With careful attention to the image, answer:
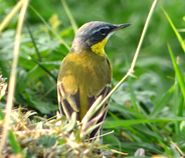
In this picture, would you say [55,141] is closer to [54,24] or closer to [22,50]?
[22,50]

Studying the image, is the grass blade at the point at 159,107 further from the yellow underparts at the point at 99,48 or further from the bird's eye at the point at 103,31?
the bird's eye at the point at 103,31

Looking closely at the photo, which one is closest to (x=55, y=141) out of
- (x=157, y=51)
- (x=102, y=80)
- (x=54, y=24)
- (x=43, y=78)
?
(x=102, y=80)

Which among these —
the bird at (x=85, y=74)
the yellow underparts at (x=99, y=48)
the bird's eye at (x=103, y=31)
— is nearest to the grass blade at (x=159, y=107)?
the bird at (x=85, y=74)

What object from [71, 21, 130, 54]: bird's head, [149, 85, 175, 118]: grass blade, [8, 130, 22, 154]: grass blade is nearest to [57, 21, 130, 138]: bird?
[71, 21, 130, 54]: bird's head

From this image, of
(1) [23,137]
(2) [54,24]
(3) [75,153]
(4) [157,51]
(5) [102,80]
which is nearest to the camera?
(3) [75,153]

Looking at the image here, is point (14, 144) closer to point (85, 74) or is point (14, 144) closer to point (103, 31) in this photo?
point (85, 74)

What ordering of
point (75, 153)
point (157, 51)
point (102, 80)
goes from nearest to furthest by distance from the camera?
point (75, 153)
point (102, 80)
point (157, 51)
